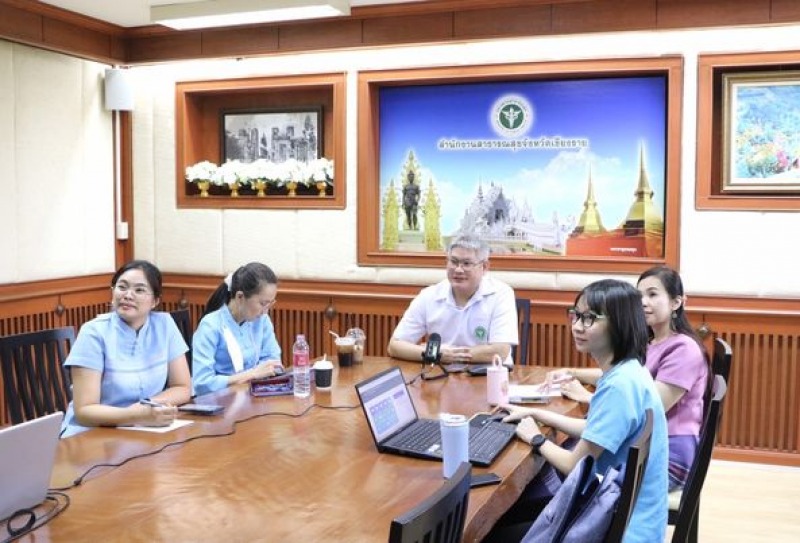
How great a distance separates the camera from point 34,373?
313 cm

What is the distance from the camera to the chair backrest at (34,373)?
3010 mm

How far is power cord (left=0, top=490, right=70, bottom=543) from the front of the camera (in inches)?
68.2

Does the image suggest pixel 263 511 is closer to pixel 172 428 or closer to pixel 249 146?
pixel 172 428

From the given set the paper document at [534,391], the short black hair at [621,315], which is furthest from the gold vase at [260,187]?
the short black hair at [621,315]

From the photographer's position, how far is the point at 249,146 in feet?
18.7

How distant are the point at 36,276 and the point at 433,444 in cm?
366

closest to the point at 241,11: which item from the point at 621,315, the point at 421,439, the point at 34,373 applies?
the point at 34,373

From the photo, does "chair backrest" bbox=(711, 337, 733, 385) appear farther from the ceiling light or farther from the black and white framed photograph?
the black and white framed photograph

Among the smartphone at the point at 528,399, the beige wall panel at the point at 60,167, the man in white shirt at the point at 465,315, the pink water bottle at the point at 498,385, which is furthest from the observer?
the beige wall panel at the point at 60,167

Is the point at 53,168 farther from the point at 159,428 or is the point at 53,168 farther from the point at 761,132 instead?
the point at 761,132

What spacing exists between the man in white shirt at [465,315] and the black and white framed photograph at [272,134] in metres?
1.96

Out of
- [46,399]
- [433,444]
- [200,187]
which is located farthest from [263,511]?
[200,187]

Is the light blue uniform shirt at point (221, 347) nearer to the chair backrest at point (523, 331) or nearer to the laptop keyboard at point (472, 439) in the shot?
the laptop keyboard at point (472, 439)

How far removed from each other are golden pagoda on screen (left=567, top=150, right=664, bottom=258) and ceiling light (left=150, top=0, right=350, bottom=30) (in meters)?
1.88
